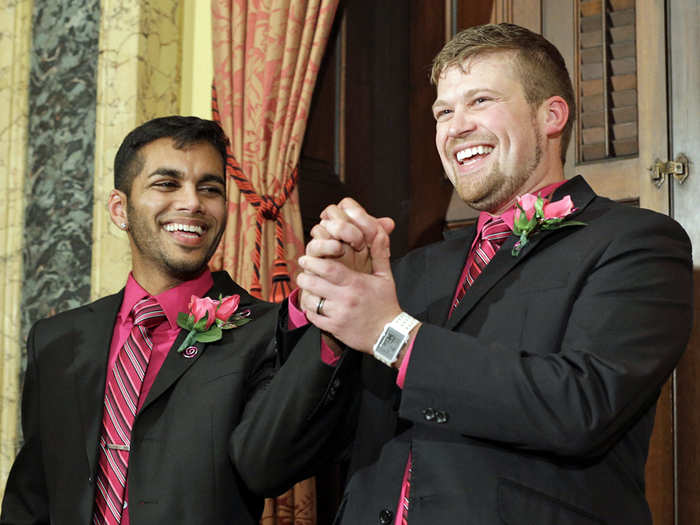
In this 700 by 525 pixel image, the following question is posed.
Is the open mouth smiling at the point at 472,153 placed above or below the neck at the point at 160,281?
above

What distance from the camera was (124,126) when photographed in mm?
2828

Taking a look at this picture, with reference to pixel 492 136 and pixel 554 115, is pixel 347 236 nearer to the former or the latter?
pixel 492 136

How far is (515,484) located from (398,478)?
24 cm

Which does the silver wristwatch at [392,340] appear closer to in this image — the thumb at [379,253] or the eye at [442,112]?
the thumb at [379,253]

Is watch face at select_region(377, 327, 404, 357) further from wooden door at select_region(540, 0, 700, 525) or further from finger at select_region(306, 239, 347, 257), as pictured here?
wooden door at select_region(540, 0, 700, 525)

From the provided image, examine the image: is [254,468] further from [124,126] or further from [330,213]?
[124,126]

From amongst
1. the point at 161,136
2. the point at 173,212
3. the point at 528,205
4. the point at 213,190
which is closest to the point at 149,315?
the point at 173,212

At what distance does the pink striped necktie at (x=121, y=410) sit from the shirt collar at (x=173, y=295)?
21mm

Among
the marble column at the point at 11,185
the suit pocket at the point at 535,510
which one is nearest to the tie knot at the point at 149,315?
the suit pocket at the point at 535,510

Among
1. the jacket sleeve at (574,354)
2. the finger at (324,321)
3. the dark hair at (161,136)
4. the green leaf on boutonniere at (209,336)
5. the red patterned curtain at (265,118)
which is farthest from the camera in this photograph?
the red patterned curtain at (265,118)

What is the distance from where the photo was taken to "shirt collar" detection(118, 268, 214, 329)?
2064mm

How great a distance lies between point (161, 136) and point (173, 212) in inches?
9.3

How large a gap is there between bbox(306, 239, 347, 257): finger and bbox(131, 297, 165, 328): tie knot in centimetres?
75

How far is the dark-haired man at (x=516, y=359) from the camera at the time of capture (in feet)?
4.40
